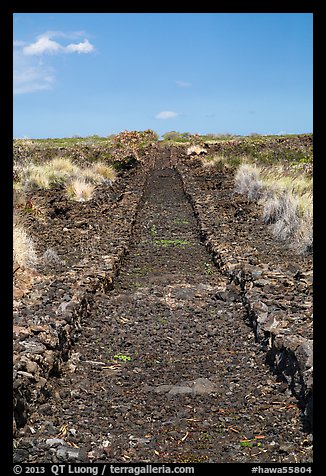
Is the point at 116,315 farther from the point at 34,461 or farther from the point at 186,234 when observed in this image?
the point at 186,234

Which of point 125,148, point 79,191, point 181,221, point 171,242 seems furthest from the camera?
point 125,148

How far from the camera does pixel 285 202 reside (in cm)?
1142

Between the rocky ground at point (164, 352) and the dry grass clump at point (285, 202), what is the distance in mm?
434

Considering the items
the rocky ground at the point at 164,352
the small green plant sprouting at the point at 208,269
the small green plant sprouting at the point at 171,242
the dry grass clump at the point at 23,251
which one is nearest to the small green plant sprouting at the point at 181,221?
the small green plant sprouting at the point at 171,242

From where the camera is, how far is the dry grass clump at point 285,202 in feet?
31.1

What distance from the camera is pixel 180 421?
414cm

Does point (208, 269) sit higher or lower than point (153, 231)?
lower

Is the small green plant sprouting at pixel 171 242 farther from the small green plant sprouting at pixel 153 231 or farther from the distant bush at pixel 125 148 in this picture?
the distant bush at pixel 125 148

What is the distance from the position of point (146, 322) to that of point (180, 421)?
2.35 m

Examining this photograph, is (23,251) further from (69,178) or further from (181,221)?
(69,178)

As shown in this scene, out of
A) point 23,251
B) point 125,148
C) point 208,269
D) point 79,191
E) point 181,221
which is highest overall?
point 125,148

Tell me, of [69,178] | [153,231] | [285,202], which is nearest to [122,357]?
[153,231]

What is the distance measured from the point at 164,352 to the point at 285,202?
6.70 metres

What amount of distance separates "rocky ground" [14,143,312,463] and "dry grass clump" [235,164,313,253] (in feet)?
1.42
